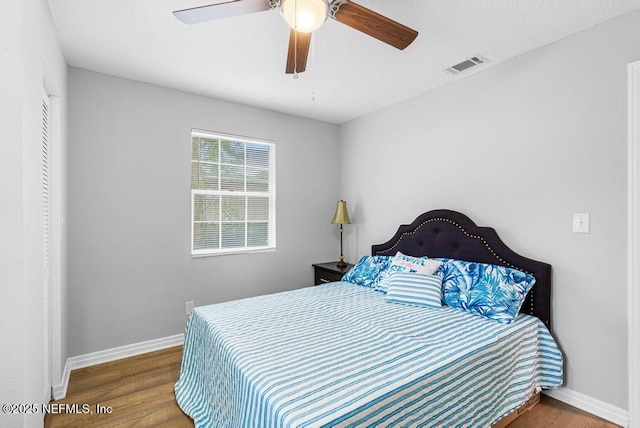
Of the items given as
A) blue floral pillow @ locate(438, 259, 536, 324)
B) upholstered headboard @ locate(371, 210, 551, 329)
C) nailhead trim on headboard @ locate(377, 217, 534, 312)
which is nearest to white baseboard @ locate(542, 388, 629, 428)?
upholstered headboard @ locate(371, 210, 551, 329)

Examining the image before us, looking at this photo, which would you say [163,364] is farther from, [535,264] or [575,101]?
[575,101]

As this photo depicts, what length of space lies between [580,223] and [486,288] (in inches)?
29.0

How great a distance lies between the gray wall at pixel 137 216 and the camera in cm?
261

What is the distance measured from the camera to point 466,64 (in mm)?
2521

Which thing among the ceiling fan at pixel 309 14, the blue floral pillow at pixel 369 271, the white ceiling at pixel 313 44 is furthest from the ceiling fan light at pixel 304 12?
the blue floral pillow at pixel 369 271

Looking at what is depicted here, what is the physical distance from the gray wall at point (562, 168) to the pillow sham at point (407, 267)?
56 cm

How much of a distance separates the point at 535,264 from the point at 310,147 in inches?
105

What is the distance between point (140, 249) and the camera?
2867mm

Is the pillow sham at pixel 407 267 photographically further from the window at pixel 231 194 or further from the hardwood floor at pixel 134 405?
the window at pixel 231 194

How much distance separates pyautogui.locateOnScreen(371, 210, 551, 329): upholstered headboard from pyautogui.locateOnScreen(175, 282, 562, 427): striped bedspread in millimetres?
179

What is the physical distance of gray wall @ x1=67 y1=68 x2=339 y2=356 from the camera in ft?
8.57

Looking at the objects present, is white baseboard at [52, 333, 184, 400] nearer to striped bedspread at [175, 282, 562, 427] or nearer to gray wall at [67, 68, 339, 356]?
gray wall at [67, 68, 339, 356]

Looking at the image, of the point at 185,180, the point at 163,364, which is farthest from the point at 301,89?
the point at 163,364

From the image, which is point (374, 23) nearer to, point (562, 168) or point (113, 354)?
point (562, 168)
